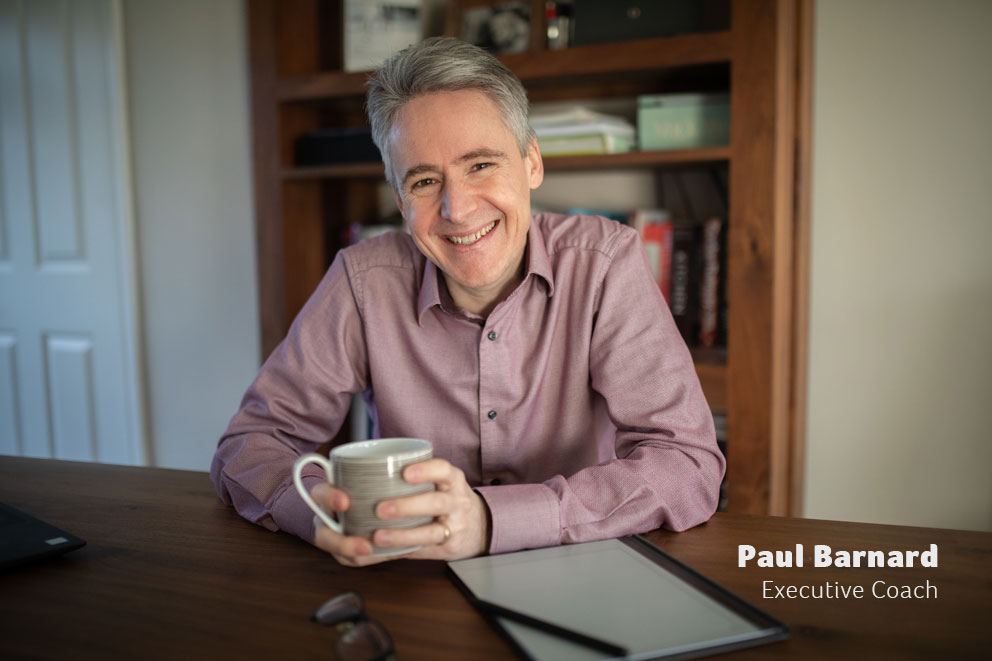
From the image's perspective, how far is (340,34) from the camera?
2.44 m

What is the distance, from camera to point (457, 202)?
46.0 inches

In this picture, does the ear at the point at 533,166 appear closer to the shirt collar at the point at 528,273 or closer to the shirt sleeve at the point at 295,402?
the shirt collar at the point at 528,273

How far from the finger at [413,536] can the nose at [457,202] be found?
546mm

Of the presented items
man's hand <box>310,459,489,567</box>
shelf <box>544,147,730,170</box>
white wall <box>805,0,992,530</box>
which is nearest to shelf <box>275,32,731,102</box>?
shelf <box>544,147,730,170</box>

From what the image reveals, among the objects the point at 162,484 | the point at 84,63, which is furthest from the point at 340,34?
the point at 162,484

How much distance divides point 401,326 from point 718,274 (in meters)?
0.99

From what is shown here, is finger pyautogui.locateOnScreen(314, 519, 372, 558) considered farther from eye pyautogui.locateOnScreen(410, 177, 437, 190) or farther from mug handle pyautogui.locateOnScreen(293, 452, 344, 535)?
eye pyautogui.locateOnScreen(410, 177, 437, 190)

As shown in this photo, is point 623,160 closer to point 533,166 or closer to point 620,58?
point 620,58

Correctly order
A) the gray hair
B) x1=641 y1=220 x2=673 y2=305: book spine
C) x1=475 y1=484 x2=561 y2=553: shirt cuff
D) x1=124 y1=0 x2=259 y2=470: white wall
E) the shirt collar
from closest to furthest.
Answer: x1=475 y1=484 x2=561 y2=553: shirt cuff, the gray hair, the shirt collar, x1=641 y1=220 x2=673 y2=305: book spine, x1=124 y1=0 x2=259 y2=470: white wall

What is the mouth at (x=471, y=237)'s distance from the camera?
1215mm

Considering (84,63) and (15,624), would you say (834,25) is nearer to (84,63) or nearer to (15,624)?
(15,624)

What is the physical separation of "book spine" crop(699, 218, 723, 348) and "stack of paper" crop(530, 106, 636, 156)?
12.5 inches

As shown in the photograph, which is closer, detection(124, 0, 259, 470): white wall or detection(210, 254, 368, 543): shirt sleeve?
detection(210, 254, 368, 543): shirt sleeve

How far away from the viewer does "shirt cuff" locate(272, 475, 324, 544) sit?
2.96 ft
